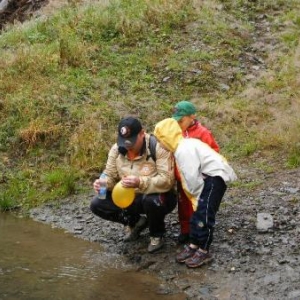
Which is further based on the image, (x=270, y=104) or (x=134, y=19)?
(x=134, y=19)

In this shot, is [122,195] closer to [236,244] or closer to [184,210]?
[184,210]

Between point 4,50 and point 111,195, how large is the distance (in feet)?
23.1

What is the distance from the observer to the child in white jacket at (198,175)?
5121 mm

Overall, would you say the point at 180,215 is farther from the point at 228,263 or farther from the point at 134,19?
the point at 134,19

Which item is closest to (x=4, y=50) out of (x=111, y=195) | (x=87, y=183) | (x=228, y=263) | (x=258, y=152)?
(x=87, y=183)

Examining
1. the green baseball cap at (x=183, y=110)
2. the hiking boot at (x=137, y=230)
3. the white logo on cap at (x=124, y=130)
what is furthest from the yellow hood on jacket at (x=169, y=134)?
the hiking boot at (x=137, y=230)

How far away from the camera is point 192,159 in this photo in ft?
16.7

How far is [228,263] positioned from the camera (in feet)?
17.5

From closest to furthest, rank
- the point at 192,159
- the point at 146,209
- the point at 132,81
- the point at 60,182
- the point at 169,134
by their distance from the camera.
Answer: the point at 192,159
the point at 169,134
the point at 146,209
the point at 60,182
the point at 132,81

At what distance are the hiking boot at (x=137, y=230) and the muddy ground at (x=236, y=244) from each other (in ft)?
0.22

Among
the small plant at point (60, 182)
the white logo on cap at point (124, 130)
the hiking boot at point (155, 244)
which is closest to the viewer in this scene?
the white logo on cap at point (124, 130)

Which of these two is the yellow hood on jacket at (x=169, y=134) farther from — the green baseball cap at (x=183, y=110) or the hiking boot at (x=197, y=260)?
the hiking boot at (x=197, y=260)

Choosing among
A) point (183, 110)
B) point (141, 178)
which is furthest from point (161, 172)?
point (183, 110)

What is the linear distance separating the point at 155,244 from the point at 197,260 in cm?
58
